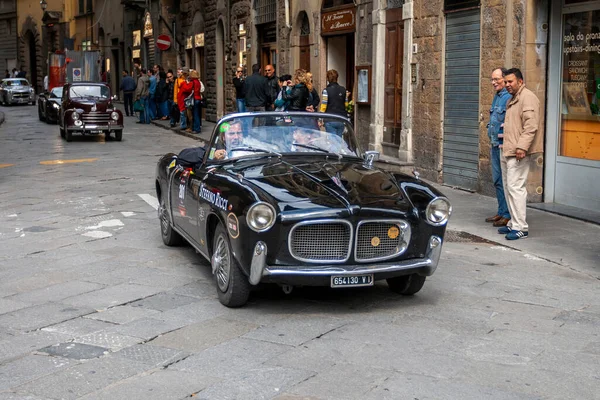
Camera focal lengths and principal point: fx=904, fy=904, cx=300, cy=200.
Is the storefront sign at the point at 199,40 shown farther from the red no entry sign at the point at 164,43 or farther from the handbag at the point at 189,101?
the handbag at the point at 189,101

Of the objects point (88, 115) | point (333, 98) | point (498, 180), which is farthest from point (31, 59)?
point (498, 180)

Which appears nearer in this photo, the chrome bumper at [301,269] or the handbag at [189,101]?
the chrome bumper at [301,269]

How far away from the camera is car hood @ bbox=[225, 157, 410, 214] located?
6.29 metres

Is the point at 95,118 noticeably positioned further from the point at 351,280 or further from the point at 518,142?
the point at 351,280

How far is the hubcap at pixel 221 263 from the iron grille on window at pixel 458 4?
7.70m

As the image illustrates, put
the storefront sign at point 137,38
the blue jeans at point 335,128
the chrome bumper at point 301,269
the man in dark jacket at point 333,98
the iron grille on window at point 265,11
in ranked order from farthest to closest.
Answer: the storefront sign at point 137,38 < the iron grille on window at point 265,11 < the man in dark jacket at point 333,98 < the blue jeans at point 335,128 < the chrome bumper at point 301,269

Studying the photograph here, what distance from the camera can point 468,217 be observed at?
1101 centimetres

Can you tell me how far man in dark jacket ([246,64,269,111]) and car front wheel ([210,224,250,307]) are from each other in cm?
1209

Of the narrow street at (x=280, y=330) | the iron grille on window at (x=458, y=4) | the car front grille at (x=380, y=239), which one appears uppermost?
the iron grille on window at (x=458, y=4)

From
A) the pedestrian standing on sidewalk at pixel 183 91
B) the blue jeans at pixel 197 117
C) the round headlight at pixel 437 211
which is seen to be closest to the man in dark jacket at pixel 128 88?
the pedestrian standing on sidewalk at pixel 183 91

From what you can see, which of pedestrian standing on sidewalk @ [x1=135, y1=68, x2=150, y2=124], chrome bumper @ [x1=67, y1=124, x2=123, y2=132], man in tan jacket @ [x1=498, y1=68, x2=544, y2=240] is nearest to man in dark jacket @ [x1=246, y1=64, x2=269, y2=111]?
chrome bumper @ [x1=67, y1=124, x2=123, y2=132]

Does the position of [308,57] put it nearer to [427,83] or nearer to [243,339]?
[427,83]

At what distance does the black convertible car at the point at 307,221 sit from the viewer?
20.3ft

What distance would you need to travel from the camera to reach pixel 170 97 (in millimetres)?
31312
